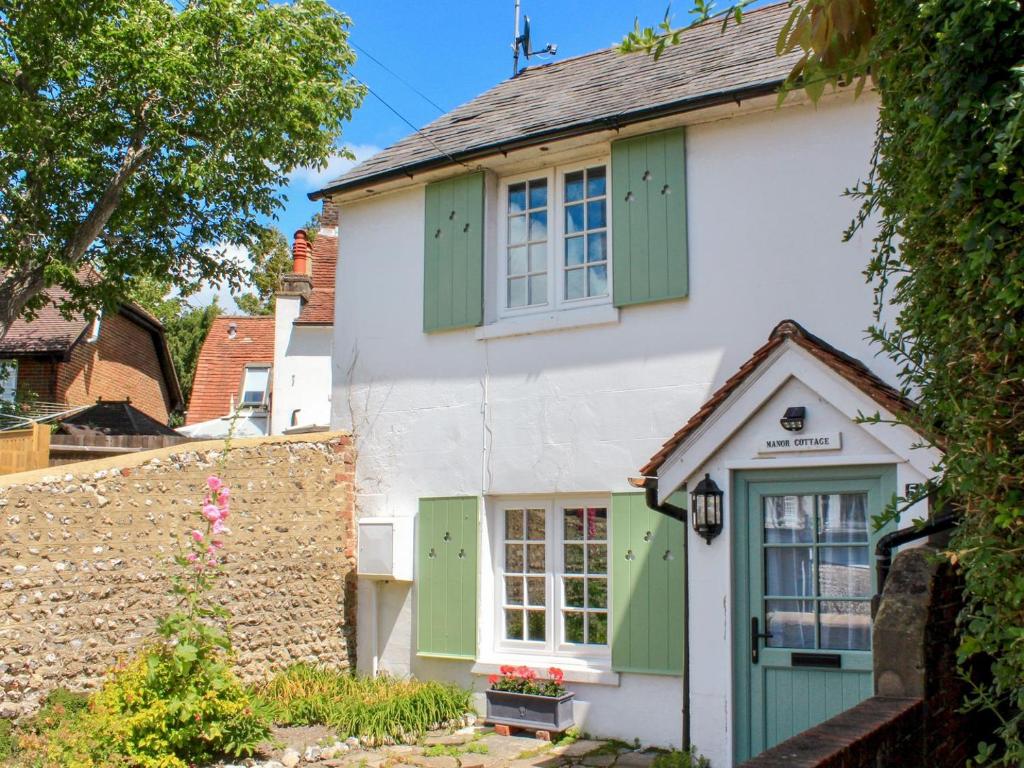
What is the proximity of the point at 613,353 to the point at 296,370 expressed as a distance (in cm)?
1450

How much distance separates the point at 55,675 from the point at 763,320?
22.4 ft

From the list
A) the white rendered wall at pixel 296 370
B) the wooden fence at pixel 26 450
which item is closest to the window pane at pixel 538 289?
the wooden fence at pixel 26 450

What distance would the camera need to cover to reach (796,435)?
739 cm

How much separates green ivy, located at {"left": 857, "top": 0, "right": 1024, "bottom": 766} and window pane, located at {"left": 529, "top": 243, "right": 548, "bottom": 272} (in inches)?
276

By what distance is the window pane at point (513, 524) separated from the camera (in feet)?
33.1

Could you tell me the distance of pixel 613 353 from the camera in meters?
9.43

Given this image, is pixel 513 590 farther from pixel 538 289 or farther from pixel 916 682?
pixel 916 682

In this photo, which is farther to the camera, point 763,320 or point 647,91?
point 647,91

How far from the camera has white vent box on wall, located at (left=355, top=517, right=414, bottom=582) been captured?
10.4 metres

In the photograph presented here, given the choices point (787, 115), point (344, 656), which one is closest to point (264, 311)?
point (344, 656)

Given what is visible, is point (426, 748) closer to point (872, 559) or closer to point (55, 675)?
point (55, 675)

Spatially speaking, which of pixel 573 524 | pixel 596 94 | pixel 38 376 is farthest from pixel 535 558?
pixel 38 376

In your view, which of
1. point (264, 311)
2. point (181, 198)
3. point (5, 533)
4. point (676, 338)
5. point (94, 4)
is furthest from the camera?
point (264, 311)

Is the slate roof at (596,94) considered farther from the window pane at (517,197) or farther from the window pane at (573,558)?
the window pane at (573,558)
